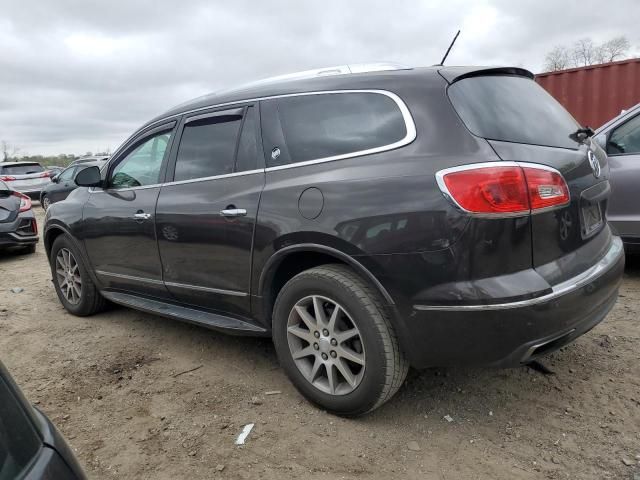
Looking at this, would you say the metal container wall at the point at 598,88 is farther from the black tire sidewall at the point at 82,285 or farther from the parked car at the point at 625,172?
the black tire sidewall at the point at 82,285

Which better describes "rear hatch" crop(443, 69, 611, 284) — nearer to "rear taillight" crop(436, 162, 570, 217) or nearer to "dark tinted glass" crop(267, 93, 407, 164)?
"rear taillight" crop(436, 162, 570, 217)

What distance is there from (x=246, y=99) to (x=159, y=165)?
94 cm

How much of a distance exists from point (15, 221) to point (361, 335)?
736 centimetres

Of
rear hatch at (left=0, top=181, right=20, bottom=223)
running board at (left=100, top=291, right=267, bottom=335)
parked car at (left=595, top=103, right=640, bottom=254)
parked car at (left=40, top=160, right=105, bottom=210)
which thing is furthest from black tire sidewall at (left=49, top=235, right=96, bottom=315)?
parked car at (left=40, top=160, right=105, bottom=210)

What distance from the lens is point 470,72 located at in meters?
2.70

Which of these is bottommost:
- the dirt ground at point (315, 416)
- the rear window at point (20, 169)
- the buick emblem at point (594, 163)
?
the dirt ground at point (315, 416)

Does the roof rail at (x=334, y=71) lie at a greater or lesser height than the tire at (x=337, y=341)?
greater

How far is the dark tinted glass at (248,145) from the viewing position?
3.12 metres

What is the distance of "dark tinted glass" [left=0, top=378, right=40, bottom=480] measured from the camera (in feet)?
3.45

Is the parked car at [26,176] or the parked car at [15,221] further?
the parked car at [26,176]

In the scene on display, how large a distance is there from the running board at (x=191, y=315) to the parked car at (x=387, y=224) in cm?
2

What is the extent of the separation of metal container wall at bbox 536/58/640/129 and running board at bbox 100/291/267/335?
7.82 m

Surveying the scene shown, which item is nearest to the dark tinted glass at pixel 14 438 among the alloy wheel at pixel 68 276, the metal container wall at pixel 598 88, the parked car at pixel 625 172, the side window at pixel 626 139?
the alloy wheel at pixel 68 276

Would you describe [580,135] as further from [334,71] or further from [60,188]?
[60,188]
